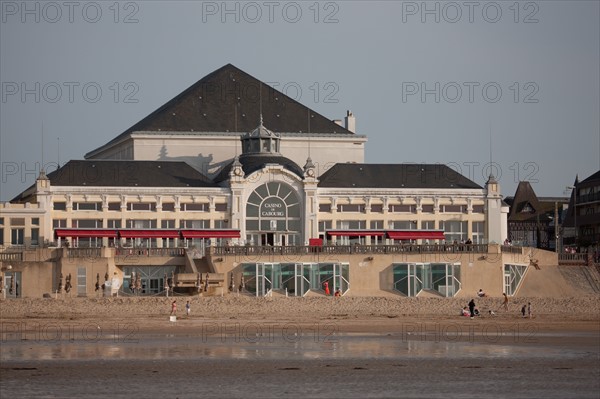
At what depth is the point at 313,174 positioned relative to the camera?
317 ft

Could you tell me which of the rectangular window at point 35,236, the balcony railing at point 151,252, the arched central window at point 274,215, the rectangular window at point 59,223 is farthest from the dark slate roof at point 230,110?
the balcony railing at point 151,252

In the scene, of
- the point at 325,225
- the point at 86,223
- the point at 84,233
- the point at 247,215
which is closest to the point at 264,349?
the point at 84,233

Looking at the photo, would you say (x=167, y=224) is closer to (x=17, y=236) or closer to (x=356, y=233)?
(x=17, y=236)

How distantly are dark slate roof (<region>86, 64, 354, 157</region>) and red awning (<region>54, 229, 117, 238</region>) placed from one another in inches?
588

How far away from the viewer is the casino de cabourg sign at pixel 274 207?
9650 centimetres

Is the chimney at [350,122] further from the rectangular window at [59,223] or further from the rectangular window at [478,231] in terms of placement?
the rectangular window at [59,223]

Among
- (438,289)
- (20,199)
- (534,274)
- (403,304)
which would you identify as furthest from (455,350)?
(20,199)

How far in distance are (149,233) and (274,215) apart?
9.27 metres

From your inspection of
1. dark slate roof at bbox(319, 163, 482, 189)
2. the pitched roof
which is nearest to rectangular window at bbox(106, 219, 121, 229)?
dark slate roof at bbox(319, 163, 482, 189)

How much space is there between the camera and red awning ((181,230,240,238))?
301ft

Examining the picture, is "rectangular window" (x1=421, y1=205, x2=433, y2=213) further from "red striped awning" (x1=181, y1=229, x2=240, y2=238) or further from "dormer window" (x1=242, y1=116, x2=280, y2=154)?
"red striped awning" (x1=181, y1=229, x2=240, y2=238)

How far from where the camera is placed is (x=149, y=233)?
302 ft

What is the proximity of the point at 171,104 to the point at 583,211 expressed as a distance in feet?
136

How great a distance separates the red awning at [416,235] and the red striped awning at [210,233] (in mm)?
10356
